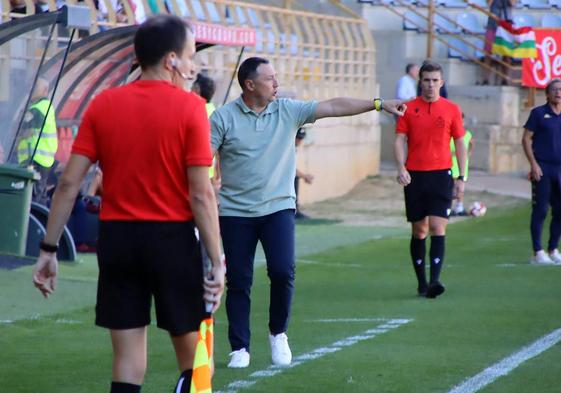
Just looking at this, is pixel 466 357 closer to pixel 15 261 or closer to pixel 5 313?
pixel 5 313

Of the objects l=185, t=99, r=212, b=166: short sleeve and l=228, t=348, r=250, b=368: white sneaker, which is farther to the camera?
l=228, t=348, r=250, b=368: white sneaker

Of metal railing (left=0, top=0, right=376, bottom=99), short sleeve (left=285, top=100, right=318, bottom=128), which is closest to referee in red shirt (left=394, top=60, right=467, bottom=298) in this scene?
short sleeve (left=285, top=100, right=318, bottom=128)

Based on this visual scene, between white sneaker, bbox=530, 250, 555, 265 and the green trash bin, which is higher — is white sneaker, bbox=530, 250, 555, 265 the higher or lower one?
the lower one

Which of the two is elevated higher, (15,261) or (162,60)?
(162,60)

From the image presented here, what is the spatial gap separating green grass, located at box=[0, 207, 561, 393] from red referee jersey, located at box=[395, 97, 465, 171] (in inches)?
48.5

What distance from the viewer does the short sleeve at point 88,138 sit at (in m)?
5.58

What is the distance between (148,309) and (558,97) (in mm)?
9643

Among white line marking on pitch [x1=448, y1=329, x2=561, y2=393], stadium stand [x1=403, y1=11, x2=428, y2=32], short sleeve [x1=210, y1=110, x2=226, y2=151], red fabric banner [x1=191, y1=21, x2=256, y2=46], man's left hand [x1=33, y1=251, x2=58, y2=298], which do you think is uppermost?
short sleeve [x1=210, y1=110, x2=226, y2=151]

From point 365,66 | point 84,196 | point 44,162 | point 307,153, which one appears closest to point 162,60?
point 44,162

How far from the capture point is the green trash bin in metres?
11.8

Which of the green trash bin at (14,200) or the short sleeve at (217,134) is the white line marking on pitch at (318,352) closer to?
the short sleeve at (217,134)

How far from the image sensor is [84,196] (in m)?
14.8

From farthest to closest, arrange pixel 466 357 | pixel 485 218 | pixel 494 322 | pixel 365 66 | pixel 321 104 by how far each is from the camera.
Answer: pixel 365 66
pixel 485 218
pixel 494 322
pixel 466 357
pixel 321 104

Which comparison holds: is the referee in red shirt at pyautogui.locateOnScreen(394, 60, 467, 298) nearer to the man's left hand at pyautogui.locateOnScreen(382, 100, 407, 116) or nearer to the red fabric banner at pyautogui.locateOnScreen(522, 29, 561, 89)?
the man's left hand at pyautogui.locateOnScreen(382, 100, 407, 116)
